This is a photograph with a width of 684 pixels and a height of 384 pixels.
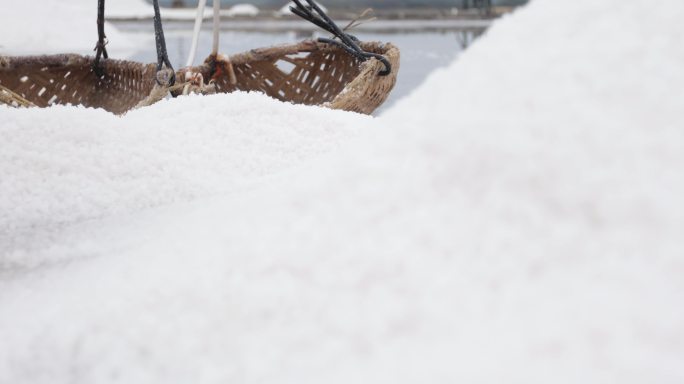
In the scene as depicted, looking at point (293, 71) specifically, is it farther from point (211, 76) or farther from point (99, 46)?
point (99, 46)

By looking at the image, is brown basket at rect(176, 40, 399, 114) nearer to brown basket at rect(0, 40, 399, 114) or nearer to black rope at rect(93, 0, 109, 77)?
brown basket at rect(0, 40, 399, 114)

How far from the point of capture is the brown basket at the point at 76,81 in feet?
3.78

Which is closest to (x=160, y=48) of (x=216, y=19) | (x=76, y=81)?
(x=216, y=19)

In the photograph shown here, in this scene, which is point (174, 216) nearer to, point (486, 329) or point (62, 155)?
point (62, 155)

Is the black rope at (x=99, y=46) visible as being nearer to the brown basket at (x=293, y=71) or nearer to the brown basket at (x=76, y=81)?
the brown basket at (x=76, y=81)

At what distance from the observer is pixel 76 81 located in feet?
4.08

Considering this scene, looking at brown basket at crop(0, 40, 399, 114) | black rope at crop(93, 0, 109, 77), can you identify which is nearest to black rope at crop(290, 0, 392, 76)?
brown basket at crop(0, 40, 399, 114)

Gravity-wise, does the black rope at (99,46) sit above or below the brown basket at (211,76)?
above

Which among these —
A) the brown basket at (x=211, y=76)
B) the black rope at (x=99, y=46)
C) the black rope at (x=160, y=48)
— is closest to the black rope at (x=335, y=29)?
the brown basket at (x=211, y=76)

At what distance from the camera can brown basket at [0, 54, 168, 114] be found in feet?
3.78

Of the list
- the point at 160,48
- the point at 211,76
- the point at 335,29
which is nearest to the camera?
the point at 160,48

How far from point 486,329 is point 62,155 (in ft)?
1.38

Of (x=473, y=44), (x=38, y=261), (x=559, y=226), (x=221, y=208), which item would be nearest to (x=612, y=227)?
(x=559, y=226)

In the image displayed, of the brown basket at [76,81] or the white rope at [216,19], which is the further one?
the brown basket at [76,81]
